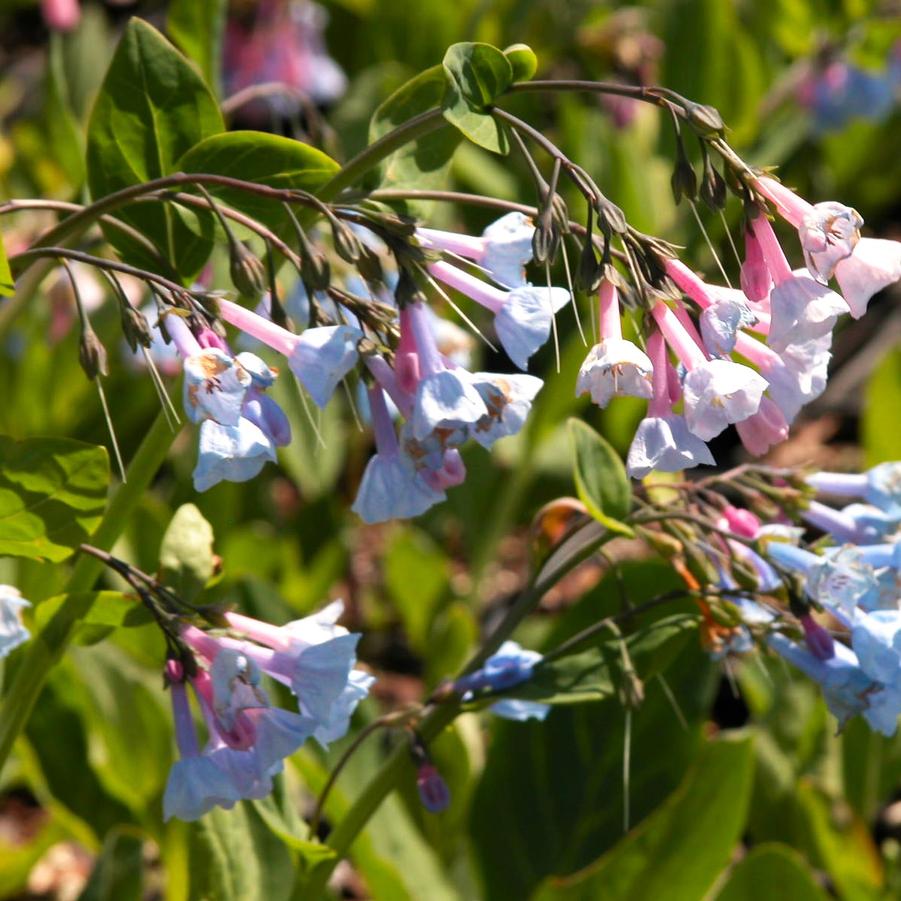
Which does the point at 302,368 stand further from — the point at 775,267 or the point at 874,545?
the point at 874,545

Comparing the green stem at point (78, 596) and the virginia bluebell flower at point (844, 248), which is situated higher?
the virginia bluebell flower at point (844, 248)

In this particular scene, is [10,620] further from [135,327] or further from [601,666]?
[601,666]

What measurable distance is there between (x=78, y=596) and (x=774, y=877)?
0.75 m

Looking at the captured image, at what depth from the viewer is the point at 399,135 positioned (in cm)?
102

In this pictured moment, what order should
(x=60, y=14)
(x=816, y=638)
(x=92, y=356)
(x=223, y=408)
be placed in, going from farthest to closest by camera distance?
1. (x=60, y=14)
2. (x=816, y=638)
3. (x=92, y=356)
4. (x=223, y=408)

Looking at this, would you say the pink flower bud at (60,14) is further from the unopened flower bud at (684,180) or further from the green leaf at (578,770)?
the unopened flower bud at (684,180)

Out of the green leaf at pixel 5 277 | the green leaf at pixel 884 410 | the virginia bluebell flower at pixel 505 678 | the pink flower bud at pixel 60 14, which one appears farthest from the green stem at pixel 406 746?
the pink flower bud at pixel 60 14

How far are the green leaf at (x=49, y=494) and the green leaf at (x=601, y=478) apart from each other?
380 millimetres

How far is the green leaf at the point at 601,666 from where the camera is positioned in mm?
1172

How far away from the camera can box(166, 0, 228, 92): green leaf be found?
1.54 m

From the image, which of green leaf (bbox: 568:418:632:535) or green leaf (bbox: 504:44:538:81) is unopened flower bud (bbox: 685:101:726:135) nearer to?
green leaf (bbox: 504:44:538:81)

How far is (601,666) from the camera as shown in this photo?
3.91 feet

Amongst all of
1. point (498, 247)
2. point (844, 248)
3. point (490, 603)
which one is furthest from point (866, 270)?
point (490, 603)

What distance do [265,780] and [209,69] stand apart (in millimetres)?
906
